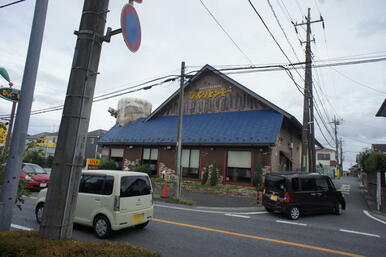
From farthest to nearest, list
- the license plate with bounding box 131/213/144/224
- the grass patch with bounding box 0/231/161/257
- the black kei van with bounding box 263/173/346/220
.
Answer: the black kei van with bounding box 263/173/346/220 → the license plate with bounding box 131/213/144/224 → the grass patch with bounding box 0/231/161/257

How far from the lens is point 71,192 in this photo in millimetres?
3326

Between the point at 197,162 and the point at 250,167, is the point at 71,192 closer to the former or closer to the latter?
the point at 250,167

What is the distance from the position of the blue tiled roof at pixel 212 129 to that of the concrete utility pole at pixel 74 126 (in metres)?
13.3

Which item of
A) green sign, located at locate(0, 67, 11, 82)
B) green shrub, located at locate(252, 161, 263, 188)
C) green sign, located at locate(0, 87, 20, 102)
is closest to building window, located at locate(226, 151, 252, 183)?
green shrub, located at locate(252, 161, 263, 188)

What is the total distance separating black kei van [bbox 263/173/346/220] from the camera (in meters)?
9.98

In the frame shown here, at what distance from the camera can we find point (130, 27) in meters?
3.85

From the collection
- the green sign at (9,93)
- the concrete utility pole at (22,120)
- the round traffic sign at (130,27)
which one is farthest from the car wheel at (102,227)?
Answer: the round traffic sign at (130,27)

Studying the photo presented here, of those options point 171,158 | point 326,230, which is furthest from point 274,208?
point 171,158

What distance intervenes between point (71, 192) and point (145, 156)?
18832 millimetres

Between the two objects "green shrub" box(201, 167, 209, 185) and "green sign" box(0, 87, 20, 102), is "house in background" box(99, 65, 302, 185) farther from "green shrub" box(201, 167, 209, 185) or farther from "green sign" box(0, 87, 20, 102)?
"green sign" box(0, 87, 20, 102)

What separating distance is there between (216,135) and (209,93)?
5831 millimetres

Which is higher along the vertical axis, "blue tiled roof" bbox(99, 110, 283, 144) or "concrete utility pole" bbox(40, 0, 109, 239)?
"blue tiled roof" bbox(99, 110, 283, 144)

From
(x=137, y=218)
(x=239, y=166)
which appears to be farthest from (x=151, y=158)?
(x=137, y=218)

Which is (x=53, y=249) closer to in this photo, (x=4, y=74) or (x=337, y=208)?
(x=4, y=74)
